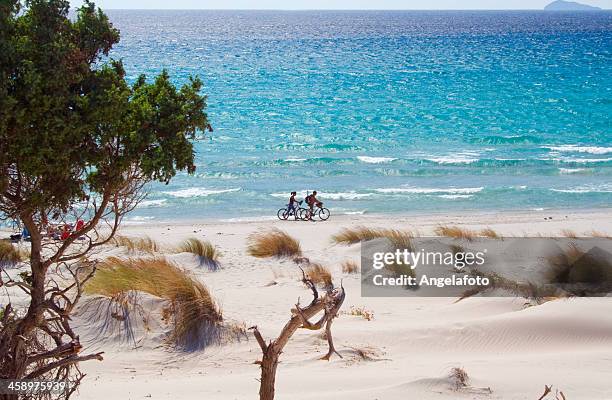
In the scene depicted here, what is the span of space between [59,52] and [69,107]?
0.49 m

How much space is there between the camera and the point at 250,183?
32688 mm

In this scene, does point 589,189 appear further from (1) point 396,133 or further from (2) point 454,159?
(1) point 396,133

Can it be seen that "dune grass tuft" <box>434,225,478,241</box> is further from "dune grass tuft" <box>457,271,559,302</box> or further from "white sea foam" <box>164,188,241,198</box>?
"white sea foam" <box>164,188,241,198</box>

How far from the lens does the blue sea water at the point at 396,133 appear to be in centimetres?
3036

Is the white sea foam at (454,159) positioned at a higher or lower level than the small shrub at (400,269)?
higher

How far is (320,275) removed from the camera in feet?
50.0

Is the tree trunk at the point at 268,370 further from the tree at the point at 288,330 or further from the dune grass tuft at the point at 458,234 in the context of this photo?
the dune grass tuft at the point at 458,234

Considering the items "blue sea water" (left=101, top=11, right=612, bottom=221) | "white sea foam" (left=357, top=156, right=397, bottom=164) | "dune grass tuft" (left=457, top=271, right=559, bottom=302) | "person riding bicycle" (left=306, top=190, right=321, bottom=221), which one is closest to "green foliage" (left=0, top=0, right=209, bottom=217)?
"dune grass tuft" (left=457, top=271, right=559, bottom=302)

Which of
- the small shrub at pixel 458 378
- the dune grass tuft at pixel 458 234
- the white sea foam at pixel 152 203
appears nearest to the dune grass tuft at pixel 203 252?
the dune grass tuft at pixel 458 234

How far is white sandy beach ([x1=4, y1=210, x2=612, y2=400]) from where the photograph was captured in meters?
9.82

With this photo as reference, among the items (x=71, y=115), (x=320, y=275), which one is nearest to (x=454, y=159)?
(x=320, y=275)

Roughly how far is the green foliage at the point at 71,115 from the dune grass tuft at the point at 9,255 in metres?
9.46

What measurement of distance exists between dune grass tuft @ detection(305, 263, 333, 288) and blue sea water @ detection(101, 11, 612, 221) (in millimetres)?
11251

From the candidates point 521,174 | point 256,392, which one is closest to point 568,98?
point 521,174
